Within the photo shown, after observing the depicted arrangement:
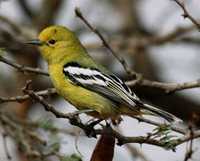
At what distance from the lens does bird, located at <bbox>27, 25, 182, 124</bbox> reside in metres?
4.42

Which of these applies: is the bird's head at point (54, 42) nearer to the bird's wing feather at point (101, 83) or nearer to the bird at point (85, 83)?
the bird at point (85, 83)

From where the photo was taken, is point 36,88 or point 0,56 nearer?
point 0,56

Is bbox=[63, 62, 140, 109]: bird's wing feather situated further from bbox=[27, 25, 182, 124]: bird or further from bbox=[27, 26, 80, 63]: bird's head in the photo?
bbox=[27, 26, 80, 63]: bird's head

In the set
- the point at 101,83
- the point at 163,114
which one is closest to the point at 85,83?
the point at 101,83

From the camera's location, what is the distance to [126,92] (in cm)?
455

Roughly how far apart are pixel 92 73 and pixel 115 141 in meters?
1.25

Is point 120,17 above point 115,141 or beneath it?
above

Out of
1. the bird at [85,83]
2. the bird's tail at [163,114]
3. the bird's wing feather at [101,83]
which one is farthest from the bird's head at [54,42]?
the bird's tail at [163,114]

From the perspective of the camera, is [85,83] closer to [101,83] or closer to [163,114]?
[101,83]

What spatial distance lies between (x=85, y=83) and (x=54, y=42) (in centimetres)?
60

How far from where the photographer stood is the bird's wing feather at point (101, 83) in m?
4.52

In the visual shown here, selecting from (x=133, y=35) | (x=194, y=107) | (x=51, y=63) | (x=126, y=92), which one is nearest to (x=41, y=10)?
(x=133, y=35)

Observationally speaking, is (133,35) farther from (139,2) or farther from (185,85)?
(185,85)

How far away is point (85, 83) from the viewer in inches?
185
